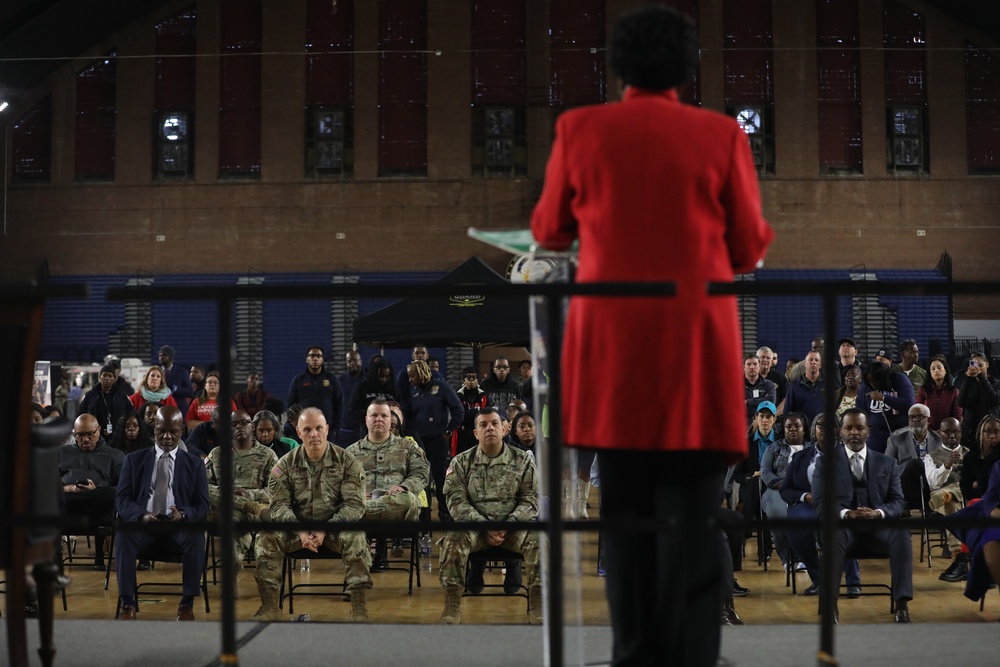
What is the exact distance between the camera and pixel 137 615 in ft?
21.0

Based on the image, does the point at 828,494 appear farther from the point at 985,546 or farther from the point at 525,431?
the point at 525,431

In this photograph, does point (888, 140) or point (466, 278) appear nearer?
point (466, 278)

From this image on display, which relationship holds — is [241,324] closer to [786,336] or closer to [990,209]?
[786,336]

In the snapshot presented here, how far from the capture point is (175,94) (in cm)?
1941

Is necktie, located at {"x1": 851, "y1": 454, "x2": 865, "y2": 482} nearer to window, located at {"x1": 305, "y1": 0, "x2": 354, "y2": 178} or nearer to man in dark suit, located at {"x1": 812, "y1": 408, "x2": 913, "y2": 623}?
man in dark suit, located at {"x1": 812, "y1": 408, "x2": 913, "y2": 623}

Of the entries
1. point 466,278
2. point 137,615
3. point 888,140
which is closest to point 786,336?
point 888,140

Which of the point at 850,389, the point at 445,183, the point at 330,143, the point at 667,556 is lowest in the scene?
the point at 667,556

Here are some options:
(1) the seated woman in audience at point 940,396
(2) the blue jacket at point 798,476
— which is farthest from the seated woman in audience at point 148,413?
(1) the seated woman in audience at point 940,396

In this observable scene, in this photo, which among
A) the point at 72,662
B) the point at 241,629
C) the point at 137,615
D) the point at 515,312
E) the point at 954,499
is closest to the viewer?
the point at 72,662

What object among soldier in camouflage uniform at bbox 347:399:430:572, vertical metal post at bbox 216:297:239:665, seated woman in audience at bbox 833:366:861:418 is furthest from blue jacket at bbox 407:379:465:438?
vertical metal post at bbox 216:297:239:665

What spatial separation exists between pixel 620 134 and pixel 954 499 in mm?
6696

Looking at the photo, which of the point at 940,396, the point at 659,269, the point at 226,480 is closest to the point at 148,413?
the point at 940,396

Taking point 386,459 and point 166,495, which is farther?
point 386,459

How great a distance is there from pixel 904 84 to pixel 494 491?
1568cm
